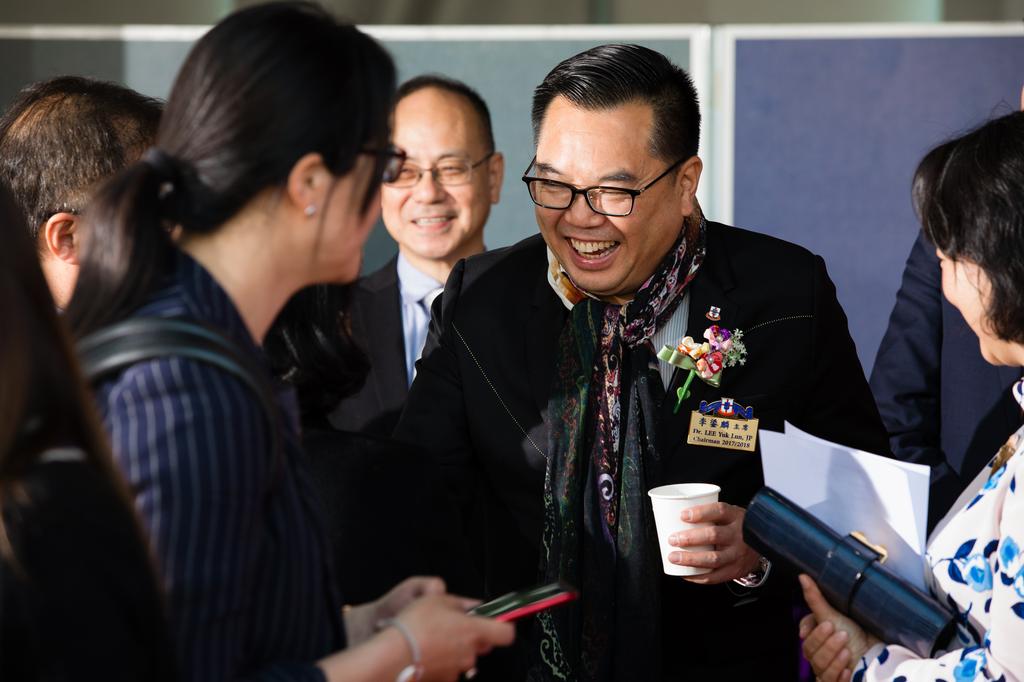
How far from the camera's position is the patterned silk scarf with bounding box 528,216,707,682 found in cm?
242

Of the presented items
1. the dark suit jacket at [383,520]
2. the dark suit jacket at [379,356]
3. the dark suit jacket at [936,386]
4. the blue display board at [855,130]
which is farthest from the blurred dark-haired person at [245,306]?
the blue display board at [855,130]

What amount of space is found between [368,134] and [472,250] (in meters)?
2.61

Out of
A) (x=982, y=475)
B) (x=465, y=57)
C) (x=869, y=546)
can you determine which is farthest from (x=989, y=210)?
(x=465, y=57)

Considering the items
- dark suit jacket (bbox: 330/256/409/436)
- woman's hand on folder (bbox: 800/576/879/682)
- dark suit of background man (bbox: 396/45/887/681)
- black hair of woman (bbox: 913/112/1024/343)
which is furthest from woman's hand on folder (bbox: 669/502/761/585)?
dark suit jacket (bbox: 330/256/409/436)

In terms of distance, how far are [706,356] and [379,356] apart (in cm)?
153

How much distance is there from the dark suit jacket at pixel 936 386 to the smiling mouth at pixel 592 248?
0.95m

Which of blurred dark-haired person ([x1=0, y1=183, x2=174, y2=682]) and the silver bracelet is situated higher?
blurred dark-haired person ([x1=0, y1=183, x2=174, y2=682])

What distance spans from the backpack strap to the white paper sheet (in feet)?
3.57

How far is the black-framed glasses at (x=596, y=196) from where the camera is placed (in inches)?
100

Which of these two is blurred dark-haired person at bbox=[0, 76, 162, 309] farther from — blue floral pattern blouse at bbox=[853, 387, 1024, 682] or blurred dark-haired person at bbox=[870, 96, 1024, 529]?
blurred dark-haired person at bbox=[870, 96, 1024, 529]

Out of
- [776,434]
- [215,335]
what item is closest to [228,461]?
[215,335]

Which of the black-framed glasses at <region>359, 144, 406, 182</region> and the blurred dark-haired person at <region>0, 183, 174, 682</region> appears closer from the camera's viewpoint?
the blurred dark-haired person at <region>0, 183, 174, 682</region>

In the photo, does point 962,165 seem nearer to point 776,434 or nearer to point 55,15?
point 776,434

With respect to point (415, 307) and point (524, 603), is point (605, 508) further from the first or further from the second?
point (415, 307)
